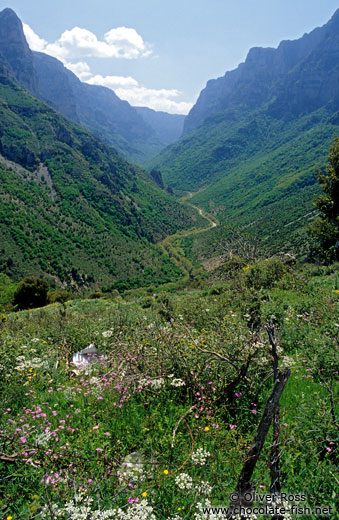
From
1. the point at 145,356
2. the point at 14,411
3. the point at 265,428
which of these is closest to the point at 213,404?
the point at 145,356

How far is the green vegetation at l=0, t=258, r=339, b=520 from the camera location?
2.47 metres

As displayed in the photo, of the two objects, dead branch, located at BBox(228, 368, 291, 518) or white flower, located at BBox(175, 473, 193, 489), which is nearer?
dead branch, located at BBox(228, 368, 291, 518)

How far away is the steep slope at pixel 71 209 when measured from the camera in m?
59.5

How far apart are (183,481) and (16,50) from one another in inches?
10389

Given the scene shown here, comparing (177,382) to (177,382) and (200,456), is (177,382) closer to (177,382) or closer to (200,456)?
(177,382)

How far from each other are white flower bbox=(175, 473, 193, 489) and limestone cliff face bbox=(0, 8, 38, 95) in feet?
788

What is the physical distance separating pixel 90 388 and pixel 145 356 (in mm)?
1037

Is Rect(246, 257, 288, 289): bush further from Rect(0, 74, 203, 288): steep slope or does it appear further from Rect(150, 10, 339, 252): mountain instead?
Rect(0, 74, 203, 288): steep slope

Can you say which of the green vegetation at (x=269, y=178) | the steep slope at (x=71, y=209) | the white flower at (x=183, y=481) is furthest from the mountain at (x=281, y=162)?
the white flower at (x=183, y=481)

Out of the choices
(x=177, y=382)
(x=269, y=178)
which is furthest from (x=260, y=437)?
(x=269, y=178)

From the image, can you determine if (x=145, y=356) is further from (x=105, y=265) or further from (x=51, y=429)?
→ (x=105, y=265)

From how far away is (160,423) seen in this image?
3.44 metres

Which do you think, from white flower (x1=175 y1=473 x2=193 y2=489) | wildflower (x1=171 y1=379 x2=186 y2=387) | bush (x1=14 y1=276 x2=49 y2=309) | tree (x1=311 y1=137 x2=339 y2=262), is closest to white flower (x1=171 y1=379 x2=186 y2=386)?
wildflower (x1=171 y1=379 x2=186 y2=387)

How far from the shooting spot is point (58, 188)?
8544 centimetres
